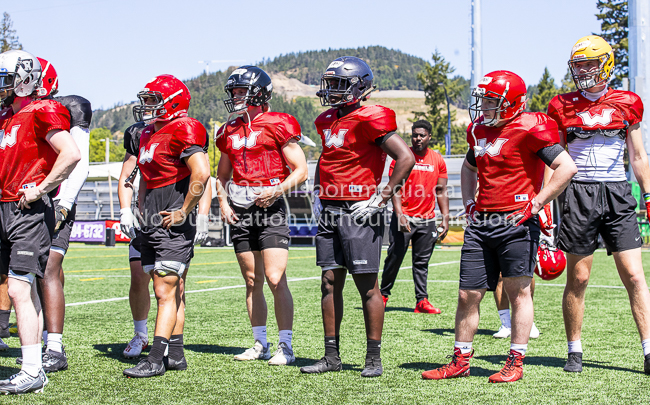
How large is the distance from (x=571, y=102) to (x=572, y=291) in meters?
1.37

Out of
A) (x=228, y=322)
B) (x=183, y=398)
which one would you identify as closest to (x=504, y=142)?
(x=183, y=398)

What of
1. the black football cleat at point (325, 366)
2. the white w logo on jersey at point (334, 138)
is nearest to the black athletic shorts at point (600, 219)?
the white w logo on jersey at point (334, 138)

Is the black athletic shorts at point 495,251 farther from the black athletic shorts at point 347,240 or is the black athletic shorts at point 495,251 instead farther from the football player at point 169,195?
the football player at point 169,195

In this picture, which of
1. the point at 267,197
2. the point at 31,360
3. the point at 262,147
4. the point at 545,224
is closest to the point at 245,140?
the point at 262,147

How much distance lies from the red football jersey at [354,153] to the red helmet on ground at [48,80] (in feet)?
6.86

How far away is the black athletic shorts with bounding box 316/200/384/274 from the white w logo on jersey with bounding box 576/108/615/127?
1607mm

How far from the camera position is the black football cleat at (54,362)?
4.61 m

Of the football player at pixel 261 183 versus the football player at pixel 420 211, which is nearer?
the football player at pixel 261 183

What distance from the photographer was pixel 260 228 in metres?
5.12

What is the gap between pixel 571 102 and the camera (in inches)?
193

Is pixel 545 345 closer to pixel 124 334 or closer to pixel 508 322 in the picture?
pixel 508 322

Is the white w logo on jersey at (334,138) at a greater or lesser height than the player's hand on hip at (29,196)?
greater

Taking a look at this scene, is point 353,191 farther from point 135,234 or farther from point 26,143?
point 26,143

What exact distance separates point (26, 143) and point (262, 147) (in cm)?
166
